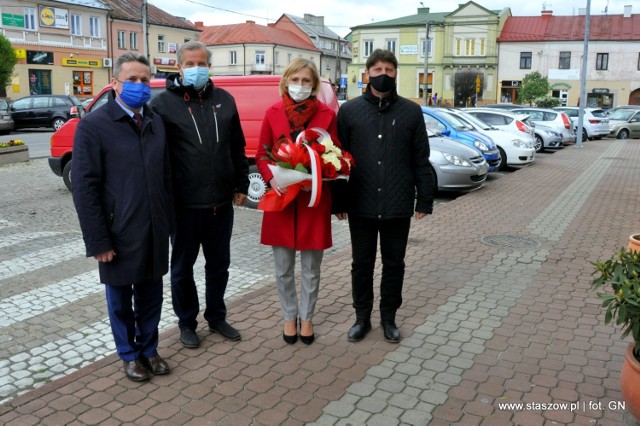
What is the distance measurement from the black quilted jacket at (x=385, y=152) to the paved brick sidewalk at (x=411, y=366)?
43.5 inches

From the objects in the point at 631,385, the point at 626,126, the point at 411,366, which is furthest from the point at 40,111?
the point at 626,126

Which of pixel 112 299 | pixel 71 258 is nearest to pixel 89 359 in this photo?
pixel 112 299

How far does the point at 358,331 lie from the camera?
4758 mm

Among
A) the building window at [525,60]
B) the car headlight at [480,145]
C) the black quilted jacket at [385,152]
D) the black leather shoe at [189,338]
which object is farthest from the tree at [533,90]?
the black leather shoe at [189,338]

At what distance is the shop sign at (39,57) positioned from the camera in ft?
136

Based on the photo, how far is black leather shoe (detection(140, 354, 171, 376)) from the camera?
411cm

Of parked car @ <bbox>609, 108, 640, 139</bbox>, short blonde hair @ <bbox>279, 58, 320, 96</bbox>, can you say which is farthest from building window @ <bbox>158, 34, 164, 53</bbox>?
short blonde hair @ <bbox>279, 58, 320, 96</bbox>

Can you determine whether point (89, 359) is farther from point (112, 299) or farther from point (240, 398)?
point (240, 398)

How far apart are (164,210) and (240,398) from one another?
1.29 m

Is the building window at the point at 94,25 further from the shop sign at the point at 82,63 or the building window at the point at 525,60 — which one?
the building window at the point at 525,60

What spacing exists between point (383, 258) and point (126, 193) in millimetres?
1999

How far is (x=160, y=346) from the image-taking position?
4570 mm

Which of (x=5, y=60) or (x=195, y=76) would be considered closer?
(x=195, y=76)

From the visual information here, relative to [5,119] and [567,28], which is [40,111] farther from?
[567,28]
